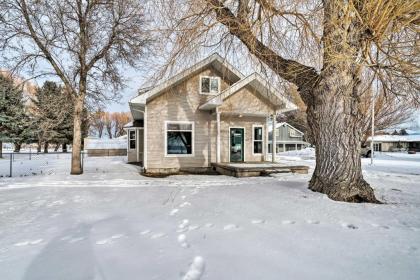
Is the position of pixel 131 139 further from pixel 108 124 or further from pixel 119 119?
pixel 119 119

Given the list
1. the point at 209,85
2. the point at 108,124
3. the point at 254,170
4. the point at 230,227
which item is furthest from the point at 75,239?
the point at 108,124

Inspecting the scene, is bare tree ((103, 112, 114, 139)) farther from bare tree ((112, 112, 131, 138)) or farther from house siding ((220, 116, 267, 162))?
house siding ((220, 116, 267, 162))

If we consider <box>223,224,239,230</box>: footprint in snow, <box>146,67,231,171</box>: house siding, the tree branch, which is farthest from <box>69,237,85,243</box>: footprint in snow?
<box>146,67,231,171</box>: house siding

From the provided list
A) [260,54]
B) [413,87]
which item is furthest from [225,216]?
[413,87]

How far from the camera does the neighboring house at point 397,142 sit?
45134mm

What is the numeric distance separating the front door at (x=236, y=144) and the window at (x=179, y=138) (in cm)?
206

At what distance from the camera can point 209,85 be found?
12016 millimetres

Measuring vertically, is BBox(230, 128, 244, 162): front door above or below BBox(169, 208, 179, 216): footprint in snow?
above

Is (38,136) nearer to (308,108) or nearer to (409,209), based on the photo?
(308,108)

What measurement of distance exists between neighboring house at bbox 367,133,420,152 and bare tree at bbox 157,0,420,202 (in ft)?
155

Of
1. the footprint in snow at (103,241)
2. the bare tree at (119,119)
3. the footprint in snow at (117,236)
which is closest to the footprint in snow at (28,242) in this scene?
the footprint in snow at (103,241)

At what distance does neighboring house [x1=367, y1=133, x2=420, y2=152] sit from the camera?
45.1 m

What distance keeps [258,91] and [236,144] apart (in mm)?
2779

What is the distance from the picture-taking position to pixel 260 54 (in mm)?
5789
